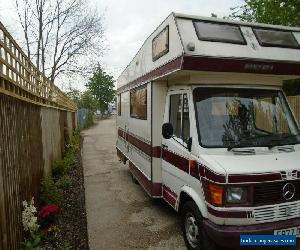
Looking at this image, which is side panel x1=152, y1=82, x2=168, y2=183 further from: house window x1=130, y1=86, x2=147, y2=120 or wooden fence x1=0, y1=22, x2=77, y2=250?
wooden fence x1=0, y1=22, x2=77, y2=250

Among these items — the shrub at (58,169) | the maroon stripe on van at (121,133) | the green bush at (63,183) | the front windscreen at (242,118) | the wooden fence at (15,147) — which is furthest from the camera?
the maroon stripe on van at (121,133)

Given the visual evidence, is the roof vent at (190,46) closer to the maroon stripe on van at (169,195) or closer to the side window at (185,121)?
the side window at (185,121)

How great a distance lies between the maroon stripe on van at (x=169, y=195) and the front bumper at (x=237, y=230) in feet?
4.96

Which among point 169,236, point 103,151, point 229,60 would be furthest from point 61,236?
point 103,151

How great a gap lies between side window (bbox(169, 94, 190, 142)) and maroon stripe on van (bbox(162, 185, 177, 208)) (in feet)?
3.15

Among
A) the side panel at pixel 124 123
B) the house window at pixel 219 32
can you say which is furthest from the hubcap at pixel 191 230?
the side panel at pixel 124 123

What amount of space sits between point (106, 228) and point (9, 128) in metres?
2.53

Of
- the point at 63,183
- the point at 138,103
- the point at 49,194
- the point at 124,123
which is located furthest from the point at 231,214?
the point at 124,123

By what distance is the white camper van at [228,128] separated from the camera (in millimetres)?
4113

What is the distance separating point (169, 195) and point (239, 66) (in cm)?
241

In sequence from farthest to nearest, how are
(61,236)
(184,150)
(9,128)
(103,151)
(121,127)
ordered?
(103,151)
(121,127)
(61,236)
(184,150)
(9,128)

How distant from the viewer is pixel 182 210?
5.27 metres

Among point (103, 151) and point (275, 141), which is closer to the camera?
point (275, 141)

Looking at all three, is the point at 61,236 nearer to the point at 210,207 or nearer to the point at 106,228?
the point at 106,228
